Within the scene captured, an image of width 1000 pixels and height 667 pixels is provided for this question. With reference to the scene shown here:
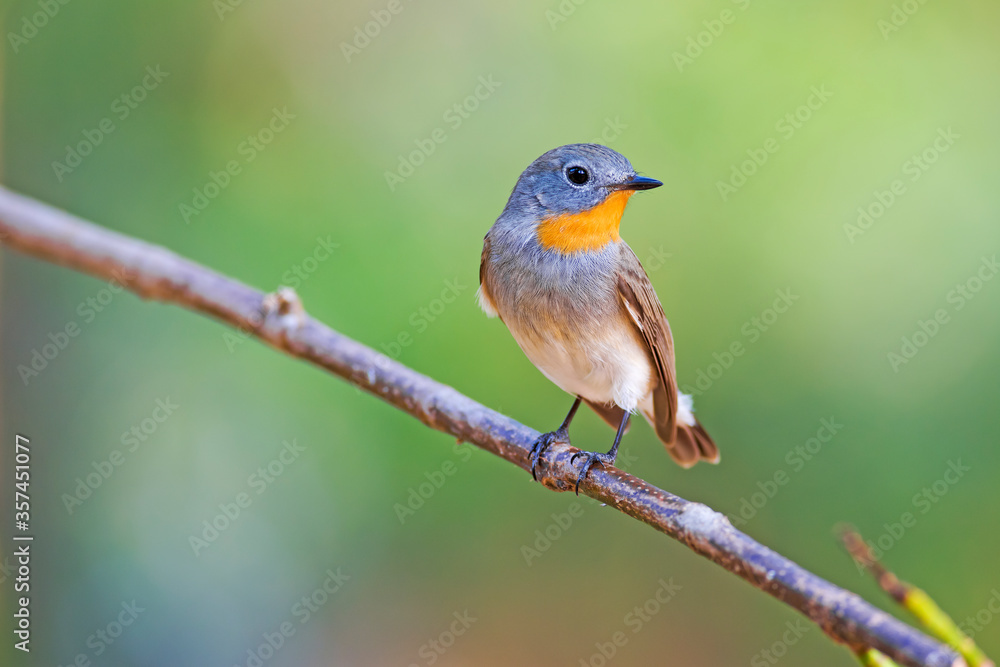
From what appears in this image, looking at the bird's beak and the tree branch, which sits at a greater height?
the bird's beak

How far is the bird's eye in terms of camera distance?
10.8 ft

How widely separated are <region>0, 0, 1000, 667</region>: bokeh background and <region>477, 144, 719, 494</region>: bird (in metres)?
1.53

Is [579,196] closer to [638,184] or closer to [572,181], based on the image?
[572,181]

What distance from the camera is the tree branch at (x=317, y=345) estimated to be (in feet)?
7.39

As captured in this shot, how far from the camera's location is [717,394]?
17.0ft

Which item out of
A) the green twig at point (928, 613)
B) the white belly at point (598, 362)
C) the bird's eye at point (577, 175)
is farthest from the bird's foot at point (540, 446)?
the green twig at point (928, 613)

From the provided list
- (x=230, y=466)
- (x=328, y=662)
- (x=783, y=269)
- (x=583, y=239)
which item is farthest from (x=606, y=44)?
(x=328, y=662)

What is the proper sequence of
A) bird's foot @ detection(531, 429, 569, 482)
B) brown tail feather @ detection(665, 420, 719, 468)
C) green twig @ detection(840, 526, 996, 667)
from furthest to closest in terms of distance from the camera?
brown tail feather @ detection(665, 420, 719, 468), bird's foot @ detection(531, 429, 569, 482), green twig @ detection(840, 526, 996, 667)

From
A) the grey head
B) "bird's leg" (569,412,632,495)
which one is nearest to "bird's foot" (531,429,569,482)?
"bird's leg" (569,412,632,495)

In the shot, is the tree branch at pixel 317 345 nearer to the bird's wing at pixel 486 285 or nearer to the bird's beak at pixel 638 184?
the bird's wing at pixel 486 285

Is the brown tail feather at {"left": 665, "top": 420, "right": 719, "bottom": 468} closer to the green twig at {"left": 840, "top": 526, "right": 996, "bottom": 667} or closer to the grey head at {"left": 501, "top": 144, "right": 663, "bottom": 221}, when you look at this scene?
the grey head at {"left": 501, "top": 144, "right": 663, "bottom": 221}

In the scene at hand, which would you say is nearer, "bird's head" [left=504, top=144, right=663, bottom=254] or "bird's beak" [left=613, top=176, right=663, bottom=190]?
"bird's beak" [left=613, top=176, right=663, bottom=190]

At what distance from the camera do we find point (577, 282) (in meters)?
3.38

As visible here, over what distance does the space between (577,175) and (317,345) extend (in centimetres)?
125
